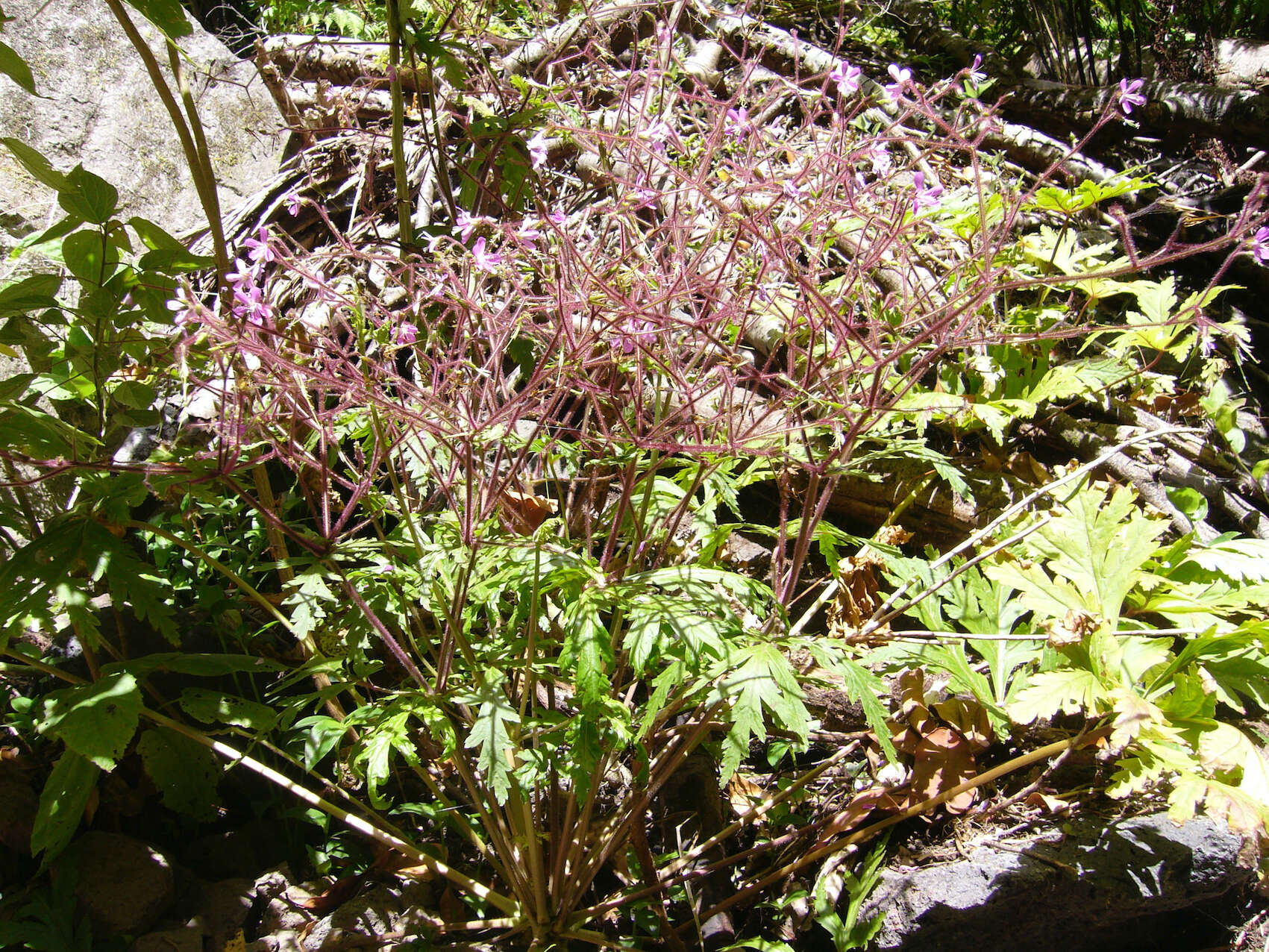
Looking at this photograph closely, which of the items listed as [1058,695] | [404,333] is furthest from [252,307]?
[1058,695]

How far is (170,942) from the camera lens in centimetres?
207

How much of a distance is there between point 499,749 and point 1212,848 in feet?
5.96

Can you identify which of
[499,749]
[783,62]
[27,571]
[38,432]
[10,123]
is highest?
[783,62]

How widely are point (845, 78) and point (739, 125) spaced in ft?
0.78

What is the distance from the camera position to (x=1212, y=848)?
2.05 metres

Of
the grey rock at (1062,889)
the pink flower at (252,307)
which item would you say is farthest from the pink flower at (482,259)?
the grey rock at (1062,889)

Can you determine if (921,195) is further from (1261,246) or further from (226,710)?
(226,710)

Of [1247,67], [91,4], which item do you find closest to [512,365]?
[91,4]

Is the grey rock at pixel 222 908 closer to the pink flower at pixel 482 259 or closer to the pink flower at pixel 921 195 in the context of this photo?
the pink flower at pixel 482 259

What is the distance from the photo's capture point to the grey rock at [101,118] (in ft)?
9.59

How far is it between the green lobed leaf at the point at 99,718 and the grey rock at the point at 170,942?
28.9 inches

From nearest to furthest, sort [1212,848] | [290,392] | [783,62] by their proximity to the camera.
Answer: [290,392] → [1212,848] → [783,62]

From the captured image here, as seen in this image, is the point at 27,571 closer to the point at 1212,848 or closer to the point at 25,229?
the point at 25,229

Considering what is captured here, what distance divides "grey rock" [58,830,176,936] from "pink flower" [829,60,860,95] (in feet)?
8.44
